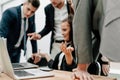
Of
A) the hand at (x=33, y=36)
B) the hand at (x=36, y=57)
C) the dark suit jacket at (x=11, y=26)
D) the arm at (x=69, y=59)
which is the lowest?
the hand at (x=36, y=57)

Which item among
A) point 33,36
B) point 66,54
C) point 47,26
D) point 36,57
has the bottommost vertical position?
point 36,57

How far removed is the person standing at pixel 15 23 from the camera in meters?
2.62

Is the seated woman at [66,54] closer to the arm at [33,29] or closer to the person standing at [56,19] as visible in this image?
the person standing at [56,19]

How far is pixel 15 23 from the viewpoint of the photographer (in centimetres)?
268

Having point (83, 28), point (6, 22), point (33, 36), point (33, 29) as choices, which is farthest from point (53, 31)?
point (83, 28)

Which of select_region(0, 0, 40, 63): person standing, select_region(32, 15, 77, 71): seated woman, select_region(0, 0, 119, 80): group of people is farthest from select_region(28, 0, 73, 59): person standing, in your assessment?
select_region(0, 0, 40, 63): person standing

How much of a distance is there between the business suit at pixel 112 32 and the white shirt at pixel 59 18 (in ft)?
5.38

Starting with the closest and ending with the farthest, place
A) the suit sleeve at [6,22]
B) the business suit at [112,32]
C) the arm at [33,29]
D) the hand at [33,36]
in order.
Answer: the business suit at [112,32]
the suit sleeve at [6,22]
the hand at [33,36]
the arm at [33,29]

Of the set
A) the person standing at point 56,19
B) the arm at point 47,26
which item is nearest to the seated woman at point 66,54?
the person standing at point 56,19

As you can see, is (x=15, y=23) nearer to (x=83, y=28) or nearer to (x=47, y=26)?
(x=47, y=26)

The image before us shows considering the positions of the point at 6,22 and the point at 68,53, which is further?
the point at 6,22

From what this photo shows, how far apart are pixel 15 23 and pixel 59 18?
523 millimetres

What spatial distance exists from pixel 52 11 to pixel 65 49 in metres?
0.59

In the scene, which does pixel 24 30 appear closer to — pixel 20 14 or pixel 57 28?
pixel 20 14
